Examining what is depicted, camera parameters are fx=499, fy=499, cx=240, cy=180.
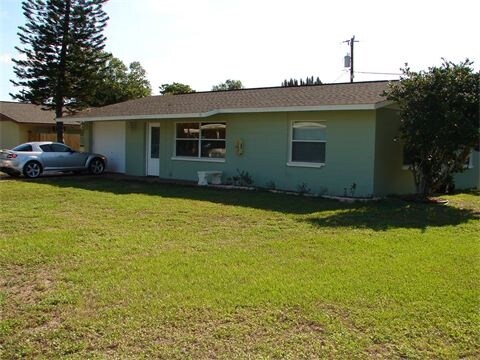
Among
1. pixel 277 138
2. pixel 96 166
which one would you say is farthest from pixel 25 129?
Result: pixel 277 138

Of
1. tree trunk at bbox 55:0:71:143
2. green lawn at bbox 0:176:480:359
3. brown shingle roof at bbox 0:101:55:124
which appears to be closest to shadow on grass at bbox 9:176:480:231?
green lawn at bbox 0:176:480:359

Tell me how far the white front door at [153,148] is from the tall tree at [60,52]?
12189mm

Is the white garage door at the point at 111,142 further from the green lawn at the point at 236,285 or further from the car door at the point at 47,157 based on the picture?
the green lawn at the point at 236,285

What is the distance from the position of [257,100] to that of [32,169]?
8806mm

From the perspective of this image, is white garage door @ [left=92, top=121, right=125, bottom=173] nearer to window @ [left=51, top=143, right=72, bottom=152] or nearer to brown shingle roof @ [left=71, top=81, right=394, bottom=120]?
brown shingle roof @ [left=71, top=81, right=394, bottom=120]

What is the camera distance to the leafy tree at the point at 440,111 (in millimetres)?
11633

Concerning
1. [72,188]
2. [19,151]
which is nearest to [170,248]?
[72,188]

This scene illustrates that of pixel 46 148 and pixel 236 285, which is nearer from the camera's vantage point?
pixel 236 285

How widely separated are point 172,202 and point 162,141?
7330 millimetres

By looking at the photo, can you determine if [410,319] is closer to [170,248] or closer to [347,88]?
[170,248]

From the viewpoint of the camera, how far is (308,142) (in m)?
14.7

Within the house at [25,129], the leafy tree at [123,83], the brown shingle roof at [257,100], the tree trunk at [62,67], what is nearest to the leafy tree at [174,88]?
the leafy tree at [123,83]

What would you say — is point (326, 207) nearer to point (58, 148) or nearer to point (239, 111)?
point (239, 111)

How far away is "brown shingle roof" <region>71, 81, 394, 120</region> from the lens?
14023 mm
